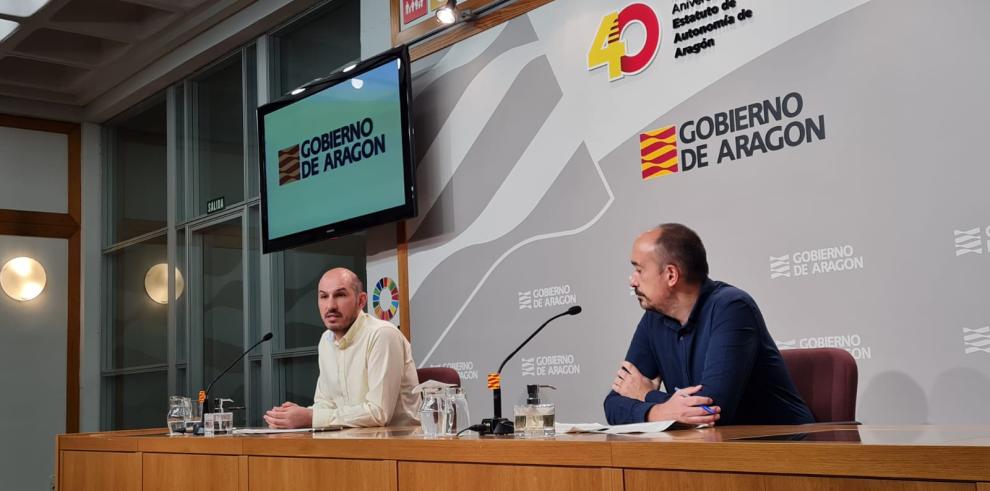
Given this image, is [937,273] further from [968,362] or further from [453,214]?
[453,214]

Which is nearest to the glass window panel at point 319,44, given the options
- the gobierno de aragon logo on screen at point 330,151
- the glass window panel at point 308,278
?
the gobierno de aragon logo on screen at point 330,151

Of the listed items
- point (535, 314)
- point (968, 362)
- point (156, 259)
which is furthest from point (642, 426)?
point (156, 259)

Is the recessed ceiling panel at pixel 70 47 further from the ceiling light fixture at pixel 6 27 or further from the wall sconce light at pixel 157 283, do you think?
the wall sconce light at pixel 157 283

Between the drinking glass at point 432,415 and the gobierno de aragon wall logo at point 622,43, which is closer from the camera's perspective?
the drinking glass at point 432,415

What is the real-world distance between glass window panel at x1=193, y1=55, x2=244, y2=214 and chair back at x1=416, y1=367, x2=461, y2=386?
3.02m

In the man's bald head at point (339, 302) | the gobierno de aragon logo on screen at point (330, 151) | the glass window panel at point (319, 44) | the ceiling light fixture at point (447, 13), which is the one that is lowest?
the man's bald head at point (339, 302)

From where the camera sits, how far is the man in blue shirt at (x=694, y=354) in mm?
2221

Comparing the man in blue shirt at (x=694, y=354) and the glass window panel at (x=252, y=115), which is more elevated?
the glass window panel at (x=252, y=115)

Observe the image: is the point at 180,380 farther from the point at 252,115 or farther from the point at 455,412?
the point at 455,412

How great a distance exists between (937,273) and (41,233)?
704cm

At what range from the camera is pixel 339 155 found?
4824 mm

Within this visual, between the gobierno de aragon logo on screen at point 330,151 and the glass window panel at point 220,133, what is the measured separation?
124 cm

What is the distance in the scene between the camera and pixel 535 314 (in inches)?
158

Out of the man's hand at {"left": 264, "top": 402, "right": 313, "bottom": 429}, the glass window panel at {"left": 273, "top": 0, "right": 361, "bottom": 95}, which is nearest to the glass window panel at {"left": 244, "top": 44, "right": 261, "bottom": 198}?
the glass window panel at {"left": 273, "top": 0, "right": 361, "bottom": 95}
